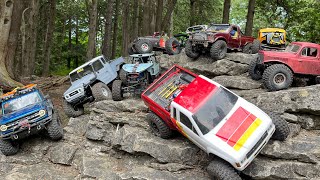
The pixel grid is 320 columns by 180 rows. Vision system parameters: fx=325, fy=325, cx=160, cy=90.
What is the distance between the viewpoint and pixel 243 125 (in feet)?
25.3

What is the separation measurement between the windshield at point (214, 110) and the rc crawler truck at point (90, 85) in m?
5.34

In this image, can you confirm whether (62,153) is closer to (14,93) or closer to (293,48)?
(14,93)

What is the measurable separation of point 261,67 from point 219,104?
3603 mm

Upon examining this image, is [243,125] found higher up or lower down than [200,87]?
lower down

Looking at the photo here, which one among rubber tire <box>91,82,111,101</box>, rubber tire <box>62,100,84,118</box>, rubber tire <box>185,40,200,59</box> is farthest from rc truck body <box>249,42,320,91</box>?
rubber tire <box>62,100,84,118</box>

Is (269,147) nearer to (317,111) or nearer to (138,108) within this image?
(317,111)

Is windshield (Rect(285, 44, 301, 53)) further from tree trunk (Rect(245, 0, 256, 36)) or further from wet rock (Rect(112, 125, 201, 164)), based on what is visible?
tree trunk (Rect(245, 0, 256, 36))

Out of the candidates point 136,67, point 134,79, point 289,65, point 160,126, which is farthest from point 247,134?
point 136,67

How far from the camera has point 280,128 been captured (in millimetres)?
7988

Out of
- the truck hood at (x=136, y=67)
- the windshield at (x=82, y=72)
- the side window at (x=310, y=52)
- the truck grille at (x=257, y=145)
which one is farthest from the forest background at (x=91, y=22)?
the truck grille at (x=257, y=145)

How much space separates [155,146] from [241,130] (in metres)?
2.70

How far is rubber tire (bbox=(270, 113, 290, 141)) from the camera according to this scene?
8.00 m

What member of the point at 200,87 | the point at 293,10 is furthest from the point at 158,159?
the point at 293,10

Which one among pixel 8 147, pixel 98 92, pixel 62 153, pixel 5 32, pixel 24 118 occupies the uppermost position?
pixel 5 32
